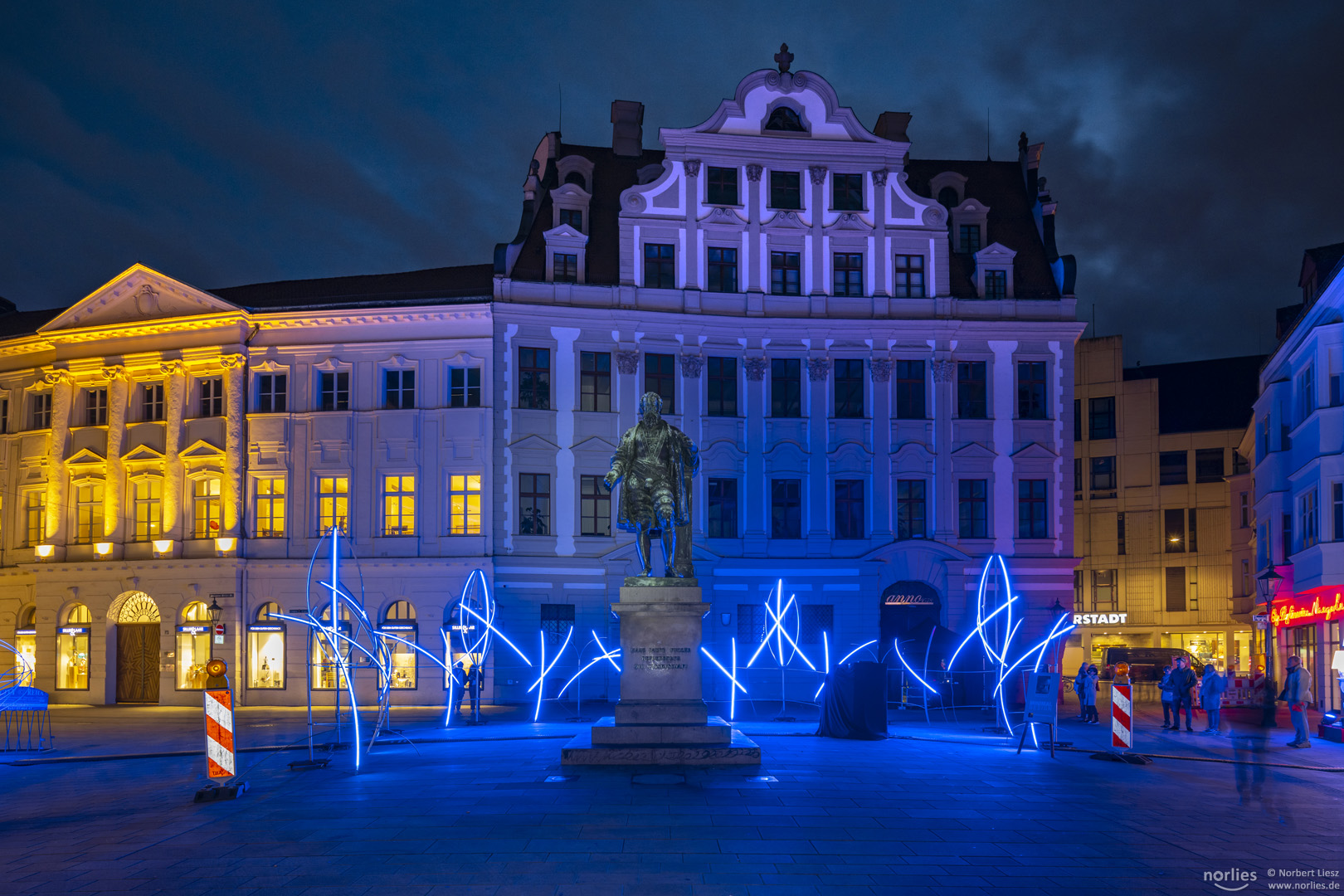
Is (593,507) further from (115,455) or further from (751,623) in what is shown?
(115,455)

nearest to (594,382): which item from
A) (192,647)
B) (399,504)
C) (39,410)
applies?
(399,504)

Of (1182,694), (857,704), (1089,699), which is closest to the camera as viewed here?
(857,704)

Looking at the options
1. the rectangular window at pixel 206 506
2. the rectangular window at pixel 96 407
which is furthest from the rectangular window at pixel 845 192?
the rectangular window at pixel 96 407

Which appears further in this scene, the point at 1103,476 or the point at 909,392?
the point at 1103,476

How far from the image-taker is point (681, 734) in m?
16.3

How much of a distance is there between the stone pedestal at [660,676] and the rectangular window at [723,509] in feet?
65.8

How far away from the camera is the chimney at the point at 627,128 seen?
4134 centimetres

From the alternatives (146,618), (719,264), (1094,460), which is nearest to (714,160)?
(719,264)

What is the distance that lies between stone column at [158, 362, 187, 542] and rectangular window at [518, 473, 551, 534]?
1136cm

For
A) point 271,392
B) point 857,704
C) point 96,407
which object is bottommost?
point 857,704

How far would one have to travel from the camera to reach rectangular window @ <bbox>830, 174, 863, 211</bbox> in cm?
3828

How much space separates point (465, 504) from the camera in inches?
1415

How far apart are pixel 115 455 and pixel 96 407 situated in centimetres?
214

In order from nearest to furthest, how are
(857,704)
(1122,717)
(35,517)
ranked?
(1122,717)
(857,704)
(35,517)
